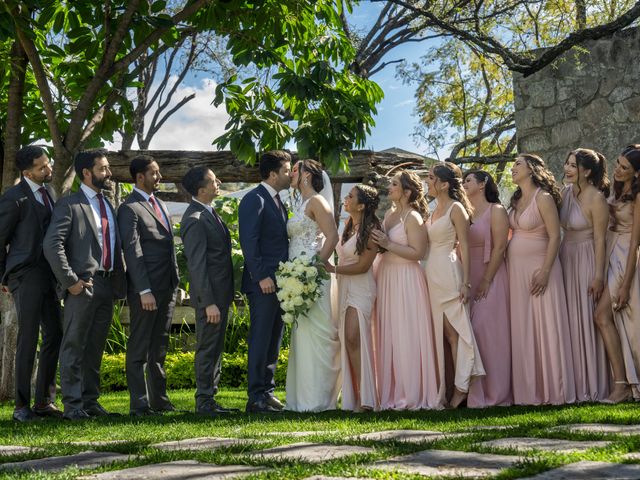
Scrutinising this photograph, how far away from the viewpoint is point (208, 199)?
7000 millimetres

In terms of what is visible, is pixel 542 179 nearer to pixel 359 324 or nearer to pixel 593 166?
pixel 593 166

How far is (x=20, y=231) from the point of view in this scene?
6594mm

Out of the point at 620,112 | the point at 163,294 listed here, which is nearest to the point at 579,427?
the point at 163,294

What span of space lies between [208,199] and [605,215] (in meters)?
3.21

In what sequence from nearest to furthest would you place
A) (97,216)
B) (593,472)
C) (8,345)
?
(593,472), (97,216), (8,345)

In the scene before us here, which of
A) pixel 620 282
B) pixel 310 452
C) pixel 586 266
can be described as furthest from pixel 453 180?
pixel 310 452

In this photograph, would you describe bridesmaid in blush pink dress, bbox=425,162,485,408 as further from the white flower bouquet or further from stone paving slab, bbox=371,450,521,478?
stone paving slab, bbox=371,450,521,478

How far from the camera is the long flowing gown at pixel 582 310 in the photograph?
6719 millimetres

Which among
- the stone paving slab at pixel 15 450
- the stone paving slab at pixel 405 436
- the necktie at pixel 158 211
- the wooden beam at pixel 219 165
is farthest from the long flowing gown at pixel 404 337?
the wooden beam at pixel 219 165

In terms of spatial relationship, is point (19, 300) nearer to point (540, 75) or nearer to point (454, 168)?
point (454, 168)

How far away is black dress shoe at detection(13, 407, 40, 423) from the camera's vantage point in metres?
6.48

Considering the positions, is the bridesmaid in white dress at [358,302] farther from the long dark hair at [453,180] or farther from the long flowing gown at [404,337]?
the long dark hair at [453,180]

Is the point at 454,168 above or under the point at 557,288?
above

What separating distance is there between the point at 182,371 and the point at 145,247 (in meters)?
4.51
